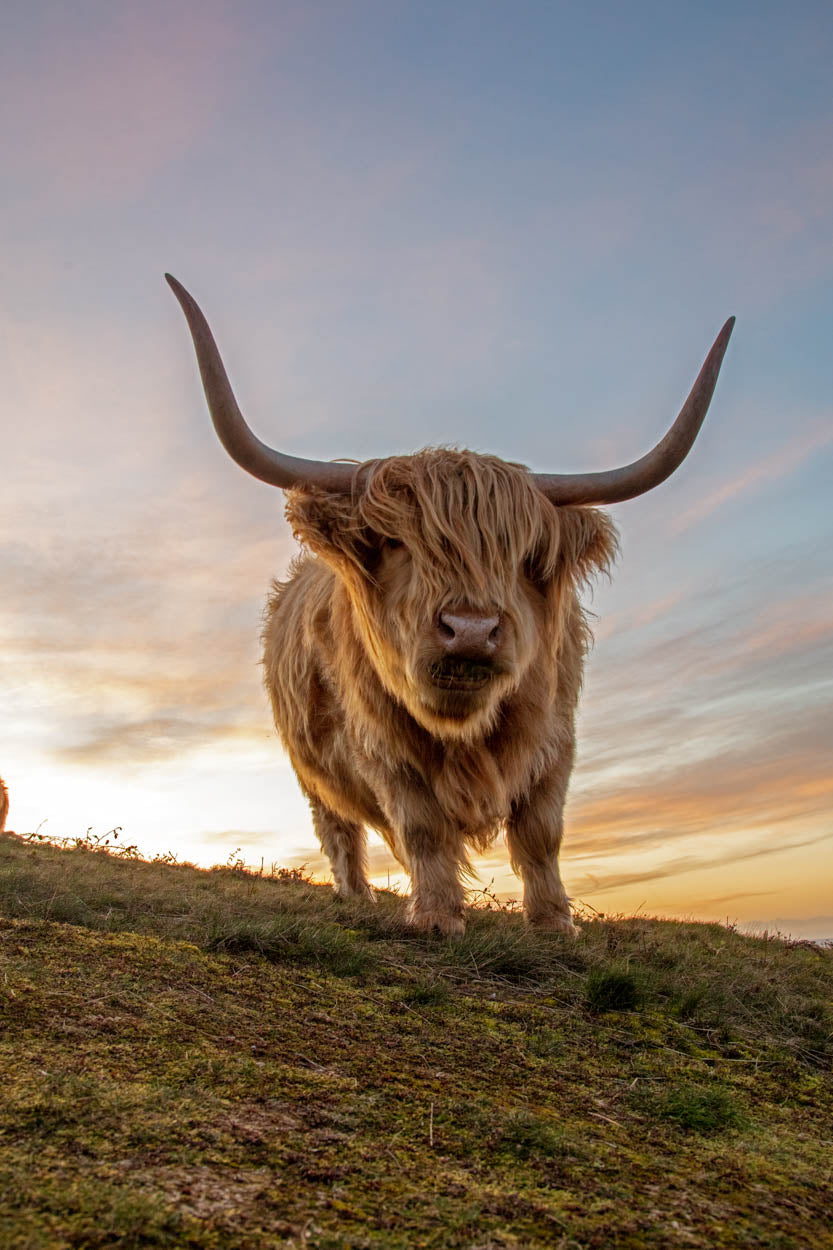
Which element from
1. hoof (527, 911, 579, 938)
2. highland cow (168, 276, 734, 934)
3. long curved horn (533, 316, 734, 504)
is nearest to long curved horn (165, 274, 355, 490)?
highland cow (168, 276, 734, 934)

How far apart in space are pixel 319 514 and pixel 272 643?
3.12 m

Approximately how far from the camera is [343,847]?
743 centimetres

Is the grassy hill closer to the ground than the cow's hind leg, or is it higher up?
closer to the ground

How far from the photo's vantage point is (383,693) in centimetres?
492

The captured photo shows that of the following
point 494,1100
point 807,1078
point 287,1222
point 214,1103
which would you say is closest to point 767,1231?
point 494,1100

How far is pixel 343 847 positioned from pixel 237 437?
12.3 feet

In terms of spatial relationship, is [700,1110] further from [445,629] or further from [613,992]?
[445,629]

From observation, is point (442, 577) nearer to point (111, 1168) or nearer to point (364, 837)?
point (111, 1168)

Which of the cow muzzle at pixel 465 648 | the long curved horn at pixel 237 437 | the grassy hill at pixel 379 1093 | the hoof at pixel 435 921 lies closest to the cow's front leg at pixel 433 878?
the hoof at pixel 435 921

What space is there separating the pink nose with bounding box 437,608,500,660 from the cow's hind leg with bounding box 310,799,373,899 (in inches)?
144

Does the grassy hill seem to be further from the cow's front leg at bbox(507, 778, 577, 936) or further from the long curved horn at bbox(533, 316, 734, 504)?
the long curved horn at bbox(533, 316, 734, 504)

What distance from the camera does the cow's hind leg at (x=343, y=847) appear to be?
7.35 m

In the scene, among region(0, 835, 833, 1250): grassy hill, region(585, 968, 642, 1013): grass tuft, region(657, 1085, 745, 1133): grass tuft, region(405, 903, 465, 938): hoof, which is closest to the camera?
region(0, 835, 833, 1250): grassy hill

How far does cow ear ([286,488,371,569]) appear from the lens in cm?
470
